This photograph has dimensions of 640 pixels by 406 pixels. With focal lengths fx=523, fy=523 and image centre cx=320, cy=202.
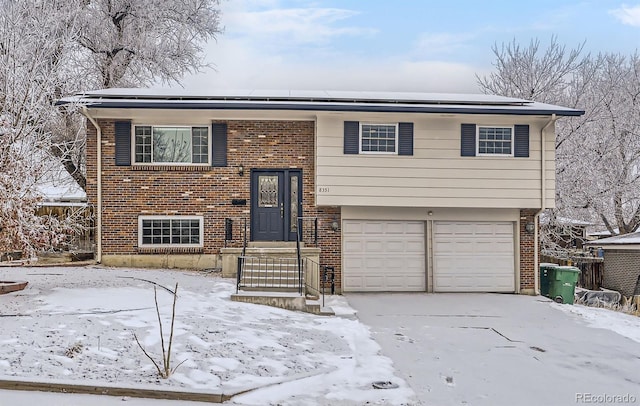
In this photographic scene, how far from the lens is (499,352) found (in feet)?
27.4

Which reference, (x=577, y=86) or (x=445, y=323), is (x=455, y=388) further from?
(x=577, y=86)

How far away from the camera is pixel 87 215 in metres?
13.8

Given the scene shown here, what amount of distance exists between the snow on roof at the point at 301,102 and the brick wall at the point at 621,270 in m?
7.48

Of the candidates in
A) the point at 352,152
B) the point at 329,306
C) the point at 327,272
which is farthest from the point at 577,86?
the point at 329,306

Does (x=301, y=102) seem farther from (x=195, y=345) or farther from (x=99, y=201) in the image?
(x=195, y=345)

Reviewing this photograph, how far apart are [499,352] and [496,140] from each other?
709 centimetres

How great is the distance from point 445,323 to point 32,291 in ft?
25.7

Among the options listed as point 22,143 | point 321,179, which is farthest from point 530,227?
point 22,143

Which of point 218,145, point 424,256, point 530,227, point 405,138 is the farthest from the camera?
point 530,227

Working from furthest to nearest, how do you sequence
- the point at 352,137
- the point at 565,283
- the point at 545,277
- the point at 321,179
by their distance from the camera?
the point at 545,277, the point at 565,283, the point at 352,137, the point at 321,179

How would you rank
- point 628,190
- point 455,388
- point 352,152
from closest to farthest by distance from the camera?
point 455,388
point 352,152
point 628,190

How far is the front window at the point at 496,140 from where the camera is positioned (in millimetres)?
13867

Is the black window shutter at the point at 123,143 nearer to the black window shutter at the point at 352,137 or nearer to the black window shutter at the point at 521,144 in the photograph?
the black window shutter at the point at 352,137

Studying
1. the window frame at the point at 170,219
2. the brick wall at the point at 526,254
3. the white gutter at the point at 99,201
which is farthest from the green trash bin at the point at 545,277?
the white gutter at the point at 99,201
